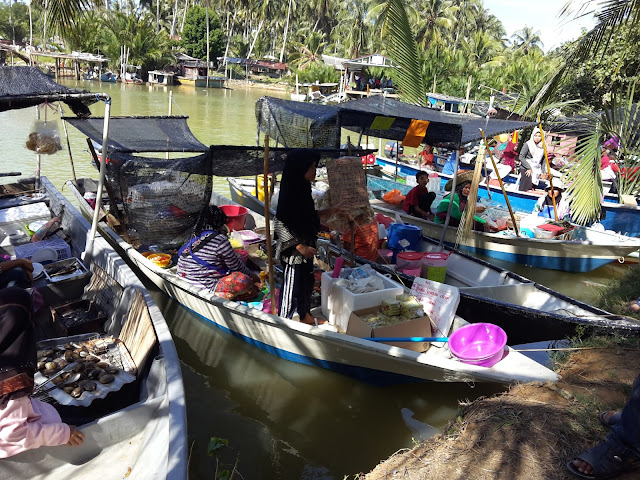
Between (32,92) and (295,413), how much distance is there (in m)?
4.26

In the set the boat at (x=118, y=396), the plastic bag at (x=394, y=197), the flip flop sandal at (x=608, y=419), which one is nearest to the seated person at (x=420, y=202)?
the plastic bag at (x=394, y=197)

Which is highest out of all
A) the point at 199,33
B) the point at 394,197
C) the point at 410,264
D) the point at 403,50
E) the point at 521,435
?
the point at 199,33

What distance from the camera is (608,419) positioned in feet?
12.1

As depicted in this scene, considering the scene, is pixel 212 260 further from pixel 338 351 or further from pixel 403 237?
pixel 403 237

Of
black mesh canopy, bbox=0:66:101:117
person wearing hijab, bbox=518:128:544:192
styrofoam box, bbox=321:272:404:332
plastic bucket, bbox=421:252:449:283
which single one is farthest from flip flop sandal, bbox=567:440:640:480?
person wearing hijab, bbox=518:128:544:192

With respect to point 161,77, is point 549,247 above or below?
below

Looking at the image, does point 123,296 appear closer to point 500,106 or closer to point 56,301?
point 56,301

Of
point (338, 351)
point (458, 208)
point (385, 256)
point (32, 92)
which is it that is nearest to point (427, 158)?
point (458, 208)

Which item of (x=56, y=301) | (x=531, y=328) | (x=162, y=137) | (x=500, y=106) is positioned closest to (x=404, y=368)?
(x=531, y=328)

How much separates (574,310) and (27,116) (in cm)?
2269

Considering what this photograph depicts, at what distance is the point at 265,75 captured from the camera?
5528 cm

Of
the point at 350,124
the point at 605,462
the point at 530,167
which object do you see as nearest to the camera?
the point at 605,462

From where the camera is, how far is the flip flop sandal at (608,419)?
11.8ft

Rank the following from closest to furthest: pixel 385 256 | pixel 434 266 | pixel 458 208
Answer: pixel 434 266 < pixel 385 256 < pixel 458 208
